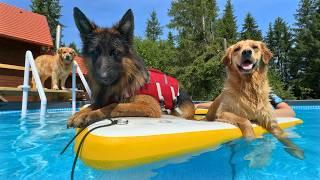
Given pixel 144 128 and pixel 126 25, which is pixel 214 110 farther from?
pixel 144 128

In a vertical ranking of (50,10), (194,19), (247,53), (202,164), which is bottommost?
(202,164)

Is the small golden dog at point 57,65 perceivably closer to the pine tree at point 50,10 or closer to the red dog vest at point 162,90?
the red dog vest at point 162,90

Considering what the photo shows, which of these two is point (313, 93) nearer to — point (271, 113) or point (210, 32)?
point (210, 32)

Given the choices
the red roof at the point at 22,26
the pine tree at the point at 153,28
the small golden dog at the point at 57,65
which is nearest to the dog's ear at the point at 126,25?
the small golden dog at the point at 57,65

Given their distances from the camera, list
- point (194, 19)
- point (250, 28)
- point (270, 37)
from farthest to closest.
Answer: point (270, 37) < point (250, 28) < point (194, 19)

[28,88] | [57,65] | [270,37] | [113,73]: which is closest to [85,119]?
[113,73]

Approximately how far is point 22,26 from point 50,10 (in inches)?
1212

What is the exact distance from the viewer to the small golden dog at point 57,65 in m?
14.2

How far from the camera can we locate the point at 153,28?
6544 cm

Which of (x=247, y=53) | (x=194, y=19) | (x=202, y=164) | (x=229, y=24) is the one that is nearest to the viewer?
(x=202, y=164)

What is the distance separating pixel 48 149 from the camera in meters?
4.83

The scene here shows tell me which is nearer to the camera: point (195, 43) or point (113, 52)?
point (113, 52)

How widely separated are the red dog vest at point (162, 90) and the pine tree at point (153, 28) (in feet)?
197

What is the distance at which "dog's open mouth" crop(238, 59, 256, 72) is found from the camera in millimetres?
5098
